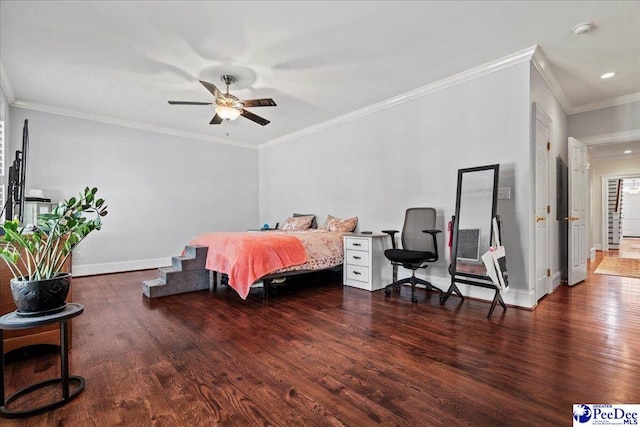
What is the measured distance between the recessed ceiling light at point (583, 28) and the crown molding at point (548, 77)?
334 millimetres

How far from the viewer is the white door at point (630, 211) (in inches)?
445

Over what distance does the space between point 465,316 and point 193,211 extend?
17.5 feet

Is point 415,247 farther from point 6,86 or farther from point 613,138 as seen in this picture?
point 6,86

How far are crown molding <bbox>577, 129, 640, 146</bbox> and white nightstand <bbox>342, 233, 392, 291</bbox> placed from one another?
11.4 feet

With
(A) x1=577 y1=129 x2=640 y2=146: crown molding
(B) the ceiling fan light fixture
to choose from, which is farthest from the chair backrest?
(A) x1=577 y1=129 x2=640 y2=146: crown molding

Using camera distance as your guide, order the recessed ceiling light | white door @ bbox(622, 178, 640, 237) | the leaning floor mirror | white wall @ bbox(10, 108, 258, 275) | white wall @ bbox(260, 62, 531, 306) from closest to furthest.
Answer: the recessed ceiling light → white wall @ bbox(260, 62, 531, 306) → the leaning floor mirror → white wall @ bbox(10, 108, 258, 275) → white door @ bbox(622, 178, 640, 237)

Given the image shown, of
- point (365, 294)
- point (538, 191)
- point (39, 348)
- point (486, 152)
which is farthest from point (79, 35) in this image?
point (538, 191)

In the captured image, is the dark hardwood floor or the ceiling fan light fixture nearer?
the dark hardwood floor

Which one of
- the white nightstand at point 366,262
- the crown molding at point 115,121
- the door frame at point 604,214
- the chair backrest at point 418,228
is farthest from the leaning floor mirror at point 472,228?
the door frame at point 604,214

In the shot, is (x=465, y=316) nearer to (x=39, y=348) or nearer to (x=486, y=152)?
(x=486, y=152)

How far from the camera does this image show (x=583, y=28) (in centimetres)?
274

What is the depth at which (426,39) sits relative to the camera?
295 centimetres

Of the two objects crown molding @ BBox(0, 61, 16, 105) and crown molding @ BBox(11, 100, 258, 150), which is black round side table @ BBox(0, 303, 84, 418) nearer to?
crown molding @ BBox(0, 61, 16, 105)

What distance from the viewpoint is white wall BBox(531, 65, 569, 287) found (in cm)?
349
